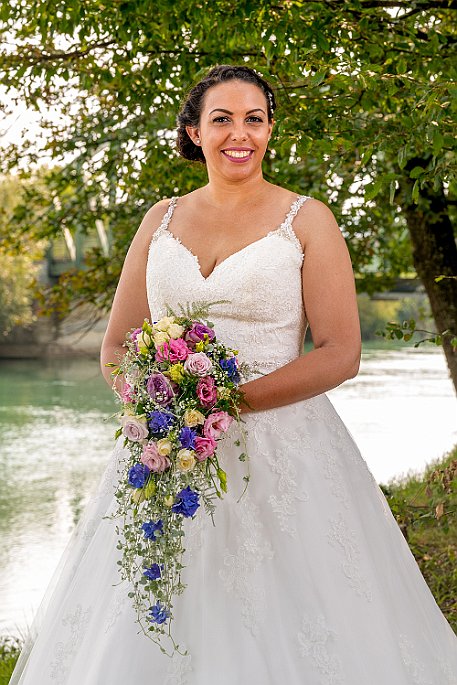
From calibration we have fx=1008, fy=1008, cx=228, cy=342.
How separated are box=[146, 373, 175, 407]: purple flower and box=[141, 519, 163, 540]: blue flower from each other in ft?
1.02

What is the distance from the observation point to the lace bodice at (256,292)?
3012 mm

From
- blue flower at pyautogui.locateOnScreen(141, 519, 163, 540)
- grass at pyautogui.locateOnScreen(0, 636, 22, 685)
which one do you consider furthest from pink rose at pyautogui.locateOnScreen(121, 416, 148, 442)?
Answer: grass at pyautogui.locateOnScreen(0, 636, 22, 685)

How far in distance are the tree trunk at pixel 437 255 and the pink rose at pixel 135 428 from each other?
5.53 meters

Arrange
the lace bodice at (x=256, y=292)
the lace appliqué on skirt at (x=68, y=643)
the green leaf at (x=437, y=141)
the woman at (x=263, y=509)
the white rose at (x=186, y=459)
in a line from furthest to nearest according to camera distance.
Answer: the green leaf at (x=437, y=141), the lace bodice at (x=256, y=292), the lace appliqué on skirt at (x=68, y=643), the woman at (x=263, y=509), the white rose at (x=186, y=459)

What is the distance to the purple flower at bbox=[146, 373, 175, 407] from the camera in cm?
258

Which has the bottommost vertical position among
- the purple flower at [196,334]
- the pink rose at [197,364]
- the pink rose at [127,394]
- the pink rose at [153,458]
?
the pink rose at [153,458]

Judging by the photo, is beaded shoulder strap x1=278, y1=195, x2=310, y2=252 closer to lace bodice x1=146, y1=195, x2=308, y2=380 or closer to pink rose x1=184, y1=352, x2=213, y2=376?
lace bodice x1=146, y1=195, x2=308, y2=380

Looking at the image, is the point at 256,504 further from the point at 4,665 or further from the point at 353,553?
the point at 4,665

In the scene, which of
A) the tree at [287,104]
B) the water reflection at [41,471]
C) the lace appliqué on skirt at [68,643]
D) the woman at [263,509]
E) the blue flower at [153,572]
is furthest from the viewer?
the water reflection at [41,471]

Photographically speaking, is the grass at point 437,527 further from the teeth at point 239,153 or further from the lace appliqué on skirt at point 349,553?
the teeth at point 239,153

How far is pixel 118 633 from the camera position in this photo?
2.73 meters

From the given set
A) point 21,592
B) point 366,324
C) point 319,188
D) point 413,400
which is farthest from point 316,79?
point 366,324

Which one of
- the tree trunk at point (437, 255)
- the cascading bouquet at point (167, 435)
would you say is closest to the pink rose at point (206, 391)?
the cascading bouquet at point (167, 435)

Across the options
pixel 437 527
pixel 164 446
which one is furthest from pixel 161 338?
pixel 437 527
